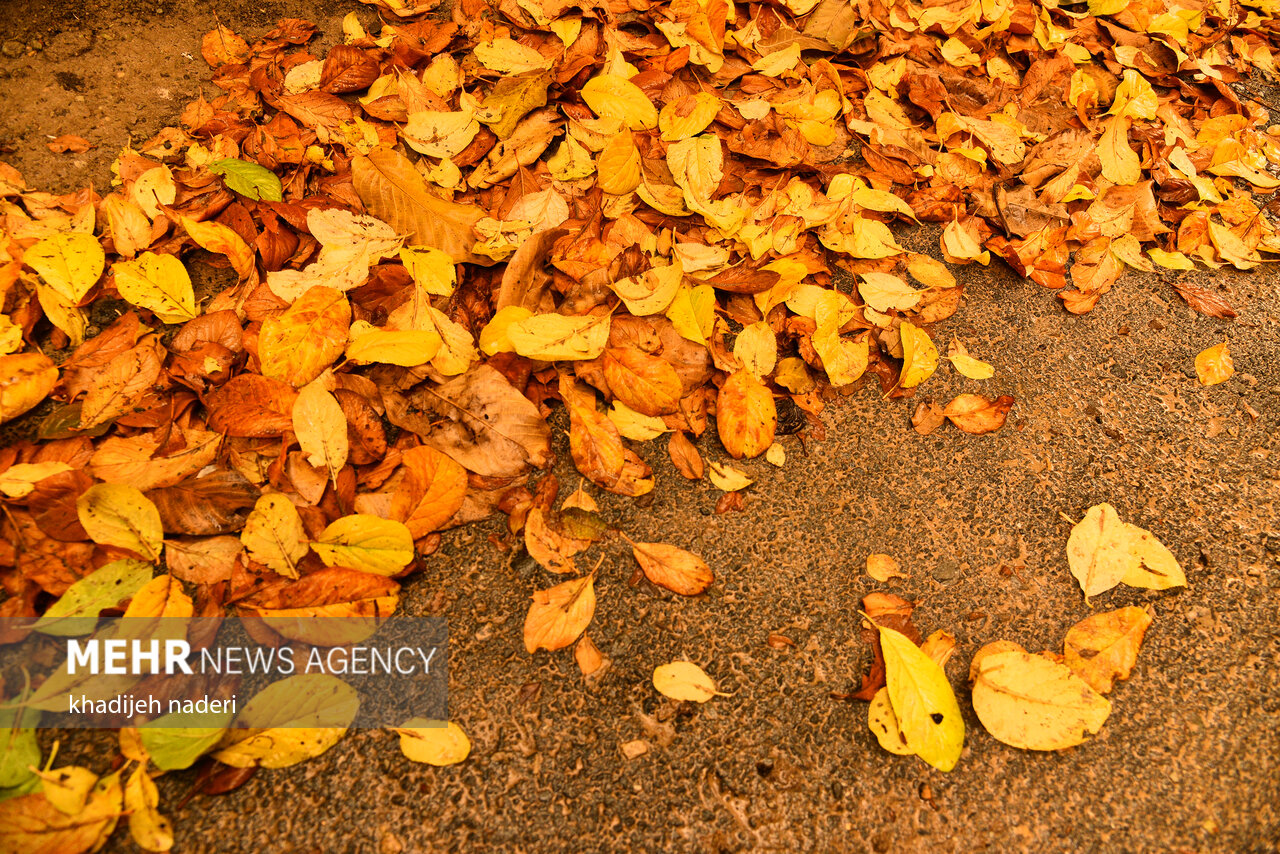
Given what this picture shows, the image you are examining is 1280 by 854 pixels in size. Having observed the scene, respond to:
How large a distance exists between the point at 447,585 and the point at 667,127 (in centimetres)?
116

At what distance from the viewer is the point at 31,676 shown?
3.30ft

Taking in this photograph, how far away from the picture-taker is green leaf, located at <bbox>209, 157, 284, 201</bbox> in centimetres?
142

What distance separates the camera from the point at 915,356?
4.63 feet

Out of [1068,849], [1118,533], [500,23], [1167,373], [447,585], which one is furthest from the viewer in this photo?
[500,23]

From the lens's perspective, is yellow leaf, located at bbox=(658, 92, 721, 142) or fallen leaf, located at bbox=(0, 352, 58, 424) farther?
yellow leaf, located at bbox=(658, 92, 721, 142)

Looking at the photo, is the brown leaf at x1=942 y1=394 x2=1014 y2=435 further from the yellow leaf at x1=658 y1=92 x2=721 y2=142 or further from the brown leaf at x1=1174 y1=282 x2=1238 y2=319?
the yellow leaf at x1=658 y1=92 x2=721 y2=142

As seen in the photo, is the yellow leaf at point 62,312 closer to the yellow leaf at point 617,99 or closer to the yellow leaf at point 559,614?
the yellow leaf at point 559,614

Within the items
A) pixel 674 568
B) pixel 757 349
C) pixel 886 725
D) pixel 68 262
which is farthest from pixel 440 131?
pixel 886 725

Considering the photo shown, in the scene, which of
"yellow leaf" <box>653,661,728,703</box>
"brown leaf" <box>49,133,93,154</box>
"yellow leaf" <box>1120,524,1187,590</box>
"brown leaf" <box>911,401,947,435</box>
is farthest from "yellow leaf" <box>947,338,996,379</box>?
"brown leaf" <box>49,133,93,154</box>

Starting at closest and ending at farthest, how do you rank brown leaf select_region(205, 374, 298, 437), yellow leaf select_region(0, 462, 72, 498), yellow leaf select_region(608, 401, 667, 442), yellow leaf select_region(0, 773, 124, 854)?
yellow leaf select_region(0, 773, 124, 854), yellow leaf select_region(0, 462, 72, 498), brown leaf select_region(205, 374, 298, 437), yellow leaf select_region(608, 401, 667, 442)

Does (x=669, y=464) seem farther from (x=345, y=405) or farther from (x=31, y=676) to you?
(x=31, y=676)

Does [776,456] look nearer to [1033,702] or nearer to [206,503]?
[1033,702]

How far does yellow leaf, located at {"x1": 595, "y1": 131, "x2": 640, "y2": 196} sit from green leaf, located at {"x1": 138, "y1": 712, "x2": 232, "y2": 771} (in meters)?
1.24

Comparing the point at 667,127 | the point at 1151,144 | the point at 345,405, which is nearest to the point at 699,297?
the point at 667,127
